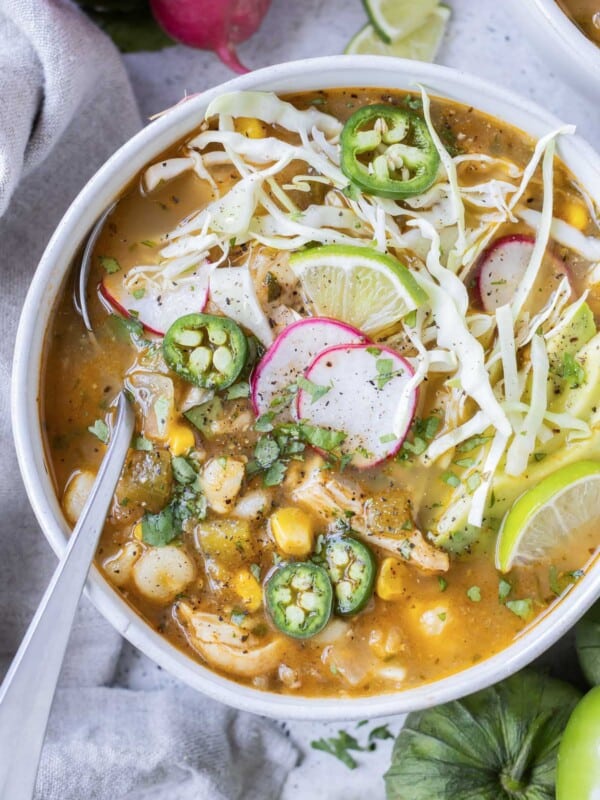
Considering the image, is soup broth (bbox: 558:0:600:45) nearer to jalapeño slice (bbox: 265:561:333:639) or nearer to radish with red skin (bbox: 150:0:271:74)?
radish with red skin (bbox: 150:0:271:74)

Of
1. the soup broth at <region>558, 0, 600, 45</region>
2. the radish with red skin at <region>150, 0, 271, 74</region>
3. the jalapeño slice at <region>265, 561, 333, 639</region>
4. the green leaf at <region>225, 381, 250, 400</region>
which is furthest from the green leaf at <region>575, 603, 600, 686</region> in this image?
the radish with red skin at <region>150, 0, 271, 74</region>

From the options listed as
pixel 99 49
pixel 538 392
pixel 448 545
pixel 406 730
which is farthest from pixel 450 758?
pixel 99 49

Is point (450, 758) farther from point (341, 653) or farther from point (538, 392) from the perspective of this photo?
point (538, 392)

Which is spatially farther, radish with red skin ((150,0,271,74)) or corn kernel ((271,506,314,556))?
radish with red skin ((150,0,271,74))

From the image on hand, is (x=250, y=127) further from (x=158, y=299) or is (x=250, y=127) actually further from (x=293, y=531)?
(x=293, y=531)

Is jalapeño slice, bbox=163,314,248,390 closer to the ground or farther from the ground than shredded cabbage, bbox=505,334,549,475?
closer to the ground

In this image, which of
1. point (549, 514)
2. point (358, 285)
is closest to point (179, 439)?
point (358, 285)
